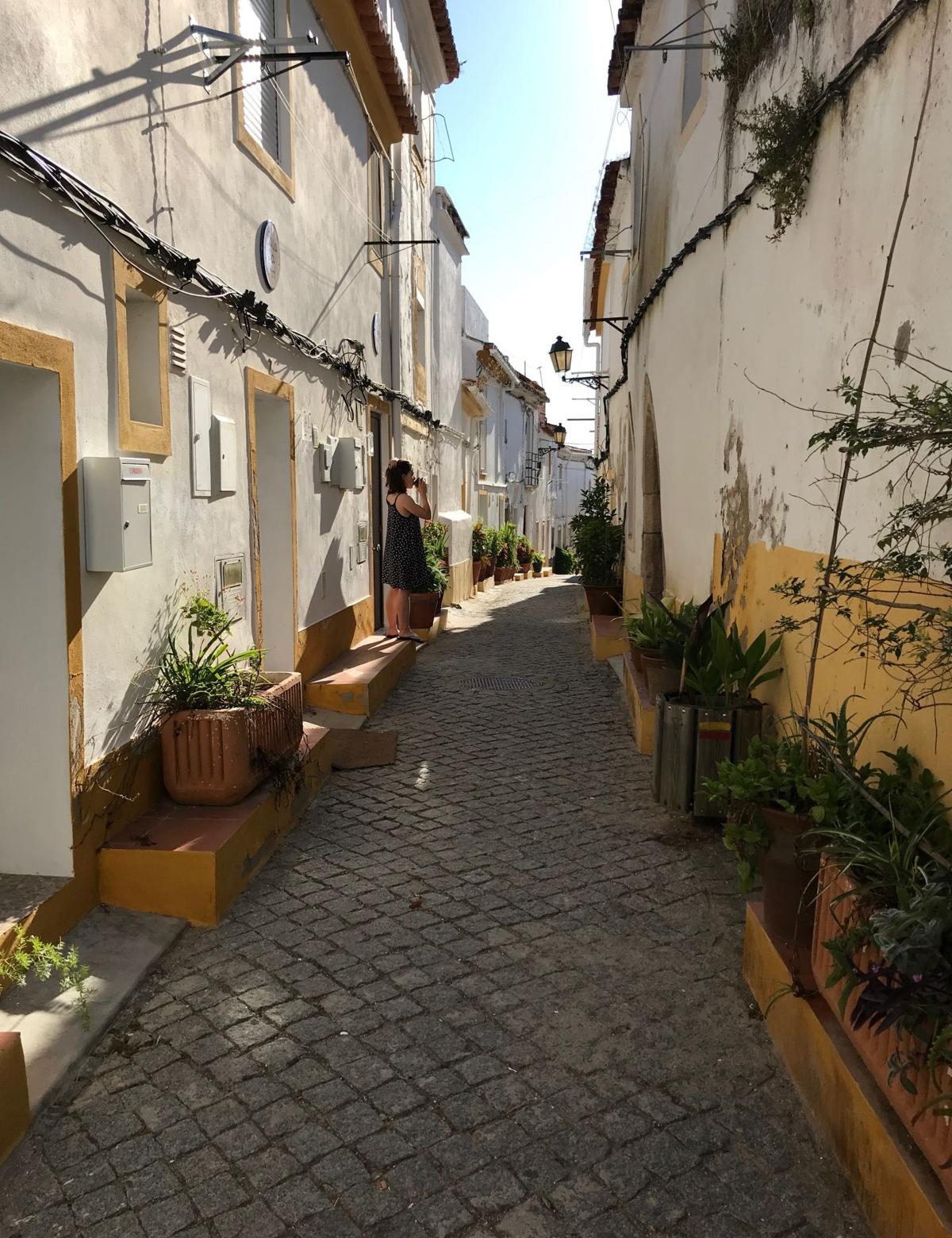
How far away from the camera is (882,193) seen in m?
3.36

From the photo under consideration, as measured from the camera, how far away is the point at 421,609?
1102 centimetres

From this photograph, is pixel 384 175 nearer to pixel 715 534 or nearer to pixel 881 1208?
pixel 715 534

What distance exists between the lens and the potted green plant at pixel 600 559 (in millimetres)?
11562

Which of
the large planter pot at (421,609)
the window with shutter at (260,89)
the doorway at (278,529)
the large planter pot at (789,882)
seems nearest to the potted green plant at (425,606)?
the large planter pot at (421,609)

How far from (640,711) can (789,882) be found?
3404mm

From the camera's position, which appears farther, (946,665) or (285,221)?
(285,221)

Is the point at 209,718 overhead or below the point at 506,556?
below

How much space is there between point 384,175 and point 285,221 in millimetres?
4350

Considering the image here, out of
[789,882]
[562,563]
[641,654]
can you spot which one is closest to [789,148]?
[789,882]

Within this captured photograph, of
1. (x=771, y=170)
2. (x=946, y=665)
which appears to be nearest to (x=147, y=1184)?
(x=946, y=665)

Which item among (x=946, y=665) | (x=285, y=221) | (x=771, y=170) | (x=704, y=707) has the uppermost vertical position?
(x=285, y=221)

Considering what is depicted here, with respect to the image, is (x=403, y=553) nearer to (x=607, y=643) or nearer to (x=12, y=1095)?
(x=607, y=643)

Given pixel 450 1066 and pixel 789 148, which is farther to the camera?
pixel 789 148

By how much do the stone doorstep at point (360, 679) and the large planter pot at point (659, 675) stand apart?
221 cm
